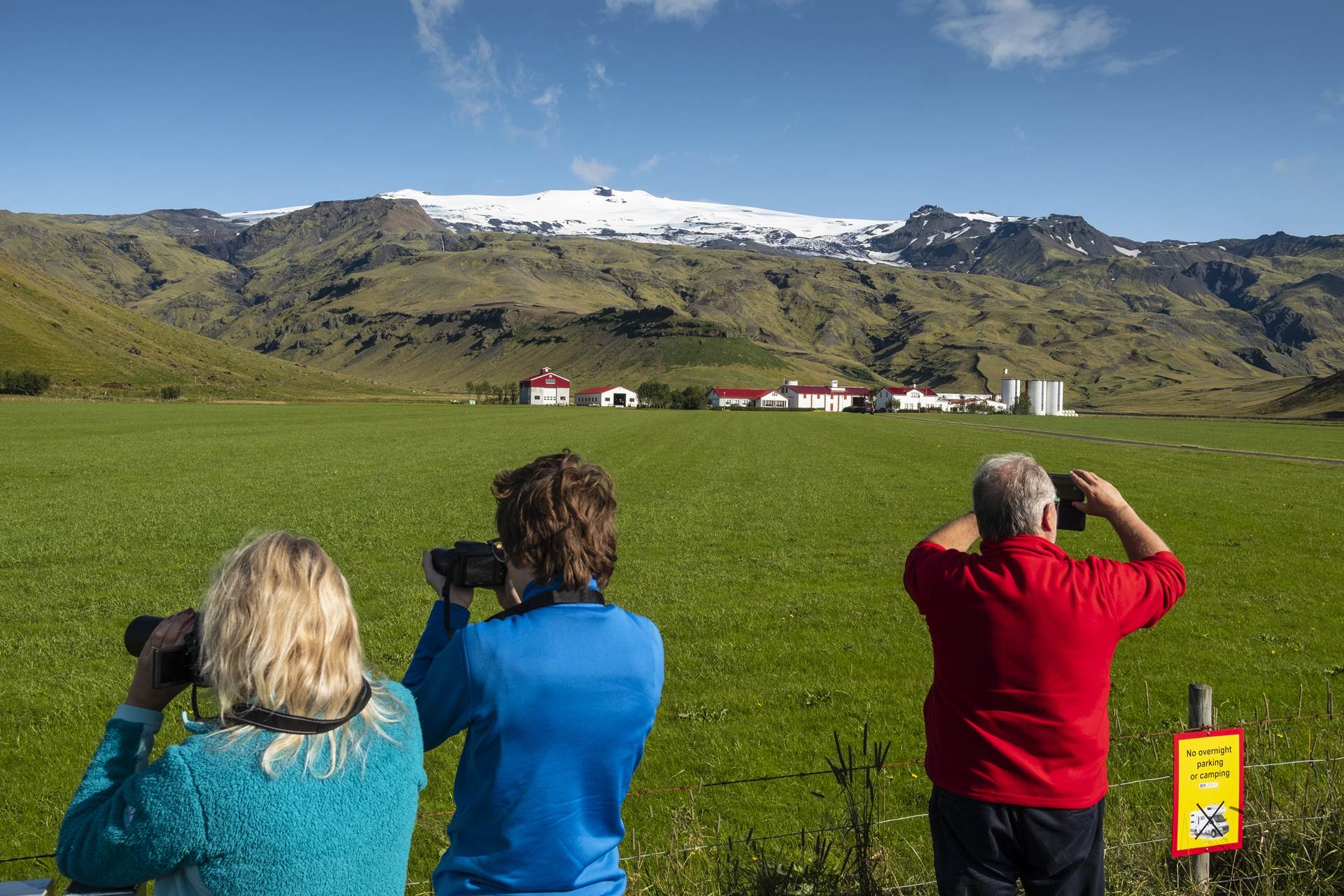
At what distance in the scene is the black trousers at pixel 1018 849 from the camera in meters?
3.92

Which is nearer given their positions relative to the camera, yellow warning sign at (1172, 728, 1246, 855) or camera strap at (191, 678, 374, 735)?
camera strap at (191, 678, 374, 735)

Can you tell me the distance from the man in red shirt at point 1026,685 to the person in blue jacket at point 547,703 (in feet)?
4.68

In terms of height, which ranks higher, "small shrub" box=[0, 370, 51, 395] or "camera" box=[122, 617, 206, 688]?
"small shrub" box=[0, 370, 51, 395]

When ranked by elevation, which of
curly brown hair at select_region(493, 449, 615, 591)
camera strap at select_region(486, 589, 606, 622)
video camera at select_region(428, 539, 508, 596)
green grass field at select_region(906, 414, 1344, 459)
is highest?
curly brown hair at select_region(493, 449, 615, 591)

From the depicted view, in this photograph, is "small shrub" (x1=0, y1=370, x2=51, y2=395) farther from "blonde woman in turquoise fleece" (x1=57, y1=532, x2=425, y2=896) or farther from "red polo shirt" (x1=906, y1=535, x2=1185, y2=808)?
"red polo shirt" (x1=906, y1=535, x2=1185, y2=808)

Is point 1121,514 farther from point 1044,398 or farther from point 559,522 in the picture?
point 1044,398

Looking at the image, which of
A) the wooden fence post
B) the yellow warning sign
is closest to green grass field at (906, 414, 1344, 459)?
the wooden fence post

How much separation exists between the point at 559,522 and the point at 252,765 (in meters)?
1.24

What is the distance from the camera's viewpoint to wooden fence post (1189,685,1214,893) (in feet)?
17.1

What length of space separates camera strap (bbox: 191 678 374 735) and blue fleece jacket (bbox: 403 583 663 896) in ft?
1.59

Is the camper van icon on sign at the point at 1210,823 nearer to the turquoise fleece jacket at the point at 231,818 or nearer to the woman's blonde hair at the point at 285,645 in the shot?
the turquoise fleece jacket at the point at 231,818

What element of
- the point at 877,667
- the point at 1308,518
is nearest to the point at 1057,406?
the point at 1308,518

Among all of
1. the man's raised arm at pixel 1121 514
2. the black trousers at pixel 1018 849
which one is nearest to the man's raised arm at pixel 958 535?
the man's raised arm at pixel 1121 514

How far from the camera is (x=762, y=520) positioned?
79.0 ft
